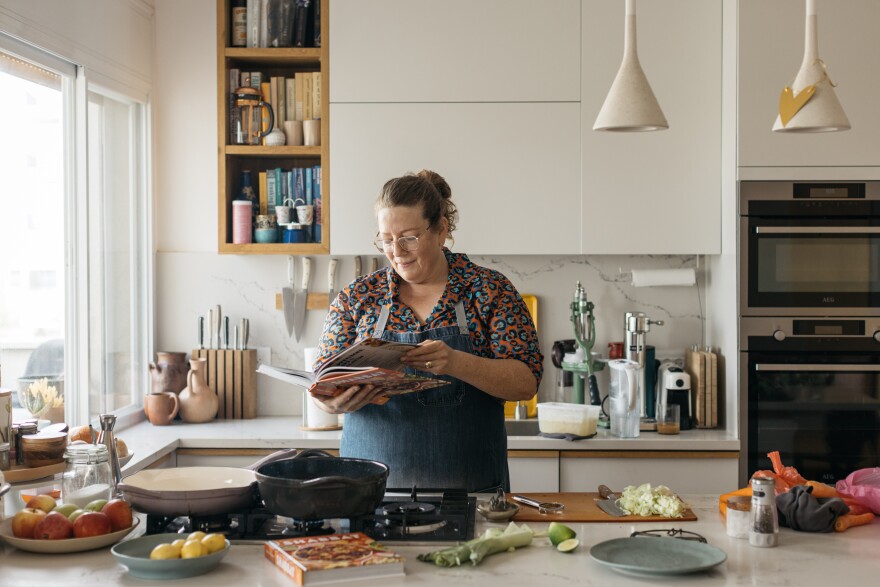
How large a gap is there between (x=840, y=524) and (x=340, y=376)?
3.76ft

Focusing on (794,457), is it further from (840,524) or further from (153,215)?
(153,215)

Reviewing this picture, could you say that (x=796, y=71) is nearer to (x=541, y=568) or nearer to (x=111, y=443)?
(x=541, y=568)

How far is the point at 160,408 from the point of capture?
3.82 m

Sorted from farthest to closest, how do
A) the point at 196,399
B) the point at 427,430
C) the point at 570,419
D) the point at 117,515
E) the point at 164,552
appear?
the point at 196,399
the point at 570,419
the point at 427,430
the point at 117,515
the point at 164,552

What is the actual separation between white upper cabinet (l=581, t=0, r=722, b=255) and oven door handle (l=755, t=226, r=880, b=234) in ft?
0.76

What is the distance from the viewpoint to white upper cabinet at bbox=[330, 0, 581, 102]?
3.75 meters

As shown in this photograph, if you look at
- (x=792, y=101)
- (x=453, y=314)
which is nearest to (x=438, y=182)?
(x=453, y=314)

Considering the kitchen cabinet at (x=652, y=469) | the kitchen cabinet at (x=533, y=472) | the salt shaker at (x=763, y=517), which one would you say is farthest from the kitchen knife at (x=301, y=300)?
the salt shaker at (x=763, y=517)

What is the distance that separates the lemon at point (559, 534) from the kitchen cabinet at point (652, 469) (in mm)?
1577

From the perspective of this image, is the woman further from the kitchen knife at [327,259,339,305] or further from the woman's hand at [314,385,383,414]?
the kitchen knife at [327,259,339,305]

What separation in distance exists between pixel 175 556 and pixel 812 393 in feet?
8.58

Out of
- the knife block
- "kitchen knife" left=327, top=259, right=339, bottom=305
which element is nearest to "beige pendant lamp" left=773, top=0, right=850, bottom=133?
"kitchen knife" left=327, top=259, right=339, bottom=305

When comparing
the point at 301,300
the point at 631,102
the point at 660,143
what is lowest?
the point at 301,300

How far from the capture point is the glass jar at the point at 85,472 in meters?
2.11
